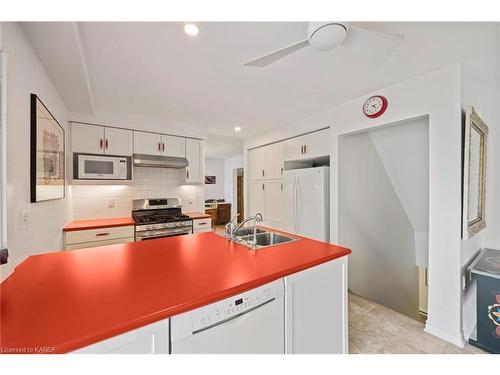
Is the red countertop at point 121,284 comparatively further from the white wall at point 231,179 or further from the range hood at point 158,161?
the white wall at point 231,179

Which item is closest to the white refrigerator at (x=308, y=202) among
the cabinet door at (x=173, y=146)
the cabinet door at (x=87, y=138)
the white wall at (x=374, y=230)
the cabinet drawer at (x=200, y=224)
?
the white wall at (x=374, y=230)

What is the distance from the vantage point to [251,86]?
217cm

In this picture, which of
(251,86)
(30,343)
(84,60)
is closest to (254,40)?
(251,86)

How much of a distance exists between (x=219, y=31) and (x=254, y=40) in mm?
251

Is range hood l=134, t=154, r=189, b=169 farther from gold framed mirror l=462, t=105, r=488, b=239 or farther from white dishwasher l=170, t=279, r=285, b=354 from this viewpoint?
gold framed mirror l=462, t=105, r=488, b=239

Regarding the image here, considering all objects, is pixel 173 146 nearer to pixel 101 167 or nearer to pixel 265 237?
pixel 101 167

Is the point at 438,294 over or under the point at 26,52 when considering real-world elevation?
under

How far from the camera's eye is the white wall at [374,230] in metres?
2.70

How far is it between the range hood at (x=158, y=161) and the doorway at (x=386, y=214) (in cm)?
240

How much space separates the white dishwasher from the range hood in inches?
106

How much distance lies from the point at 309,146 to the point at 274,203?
120 centimetres

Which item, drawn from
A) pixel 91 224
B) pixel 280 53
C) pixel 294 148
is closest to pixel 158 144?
pixel 91 224

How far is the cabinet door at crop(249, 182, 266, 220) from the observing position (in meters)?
4.03
